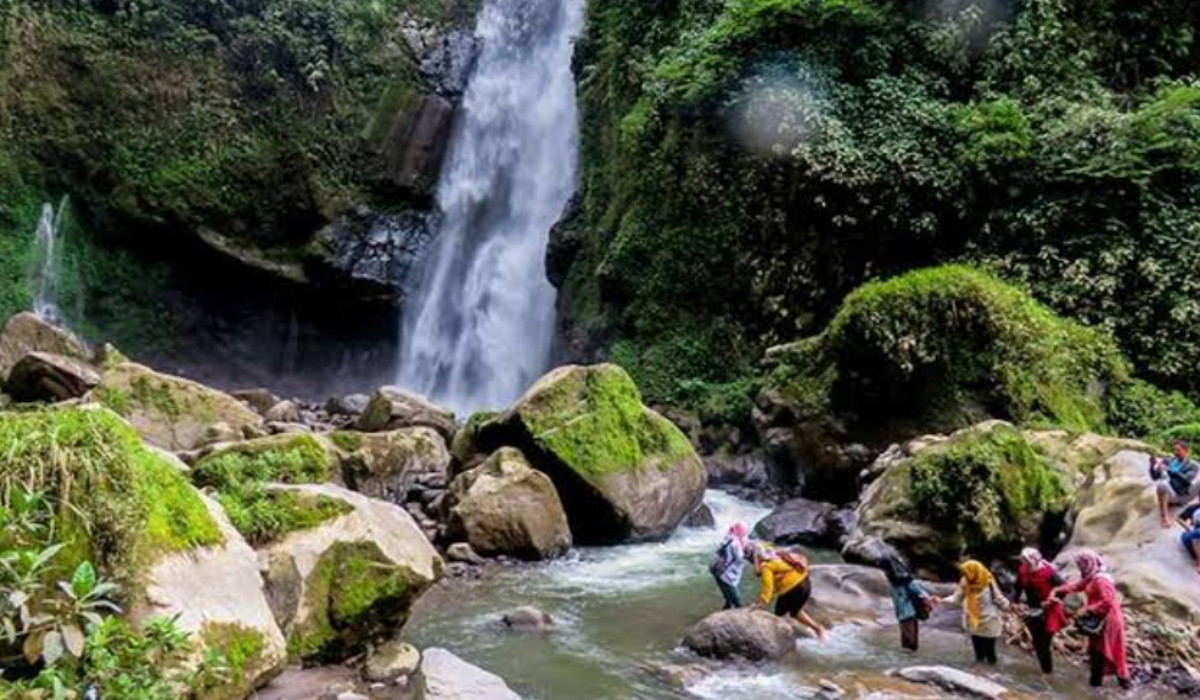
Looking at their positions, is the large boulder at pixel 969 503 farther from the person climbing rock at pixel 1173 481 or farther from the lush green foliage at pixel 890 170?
the lush green foliage at pixel 890 170

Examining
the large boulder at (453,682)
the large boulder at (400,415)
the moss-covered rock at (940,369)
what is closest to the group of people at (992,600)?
the large boulder at (453,682)

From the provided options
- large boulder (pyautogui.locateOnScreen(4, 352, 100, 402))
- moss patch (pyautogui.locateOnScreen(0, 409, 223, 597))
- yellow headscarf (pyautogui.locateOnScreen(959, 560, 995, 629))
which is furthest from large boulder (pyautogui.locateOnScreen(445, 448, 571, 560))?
large boulder (pyautogui.locateOnScreen(4, 352, 100, 402))

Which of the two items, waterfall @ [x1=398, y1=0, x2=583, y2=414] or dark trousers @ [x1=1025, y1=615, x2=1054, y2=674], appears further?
waterfall @ [x1=398, y1=0, x2=583, y2=414]

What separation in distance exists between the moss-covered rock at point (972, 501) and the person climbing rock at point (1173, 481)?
1.36 m

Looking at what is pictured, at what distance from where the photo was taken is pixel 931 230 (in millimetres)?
19359

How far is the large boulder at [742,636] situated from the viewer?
9.18 m

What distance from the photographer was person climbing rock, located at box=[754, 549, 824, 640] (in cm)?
1017

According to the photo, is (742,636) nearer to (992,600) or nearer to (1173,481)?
(992,600)

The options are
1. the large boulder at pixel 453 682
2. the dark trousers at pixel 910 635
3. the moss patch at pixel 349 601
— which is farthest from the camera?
the dark trousers at pixel 910 635

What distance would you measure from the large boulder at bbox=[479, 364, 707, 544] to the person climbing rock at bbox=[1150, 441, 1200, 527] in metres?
6.61

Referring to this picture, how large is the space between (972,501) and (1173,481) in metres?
2.18

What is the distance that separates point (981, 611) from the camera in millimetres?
9180

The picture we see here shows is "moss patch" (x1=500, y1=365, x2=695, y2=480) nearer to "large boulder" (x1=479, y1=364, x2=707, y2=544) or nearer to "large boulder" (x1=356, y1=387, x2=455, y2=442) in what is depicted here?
"large boulder" (x1=479, y1=364, x2=707, y2=544)

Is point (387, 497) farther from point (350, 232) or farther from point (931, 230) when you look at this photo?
point (350, 232)
